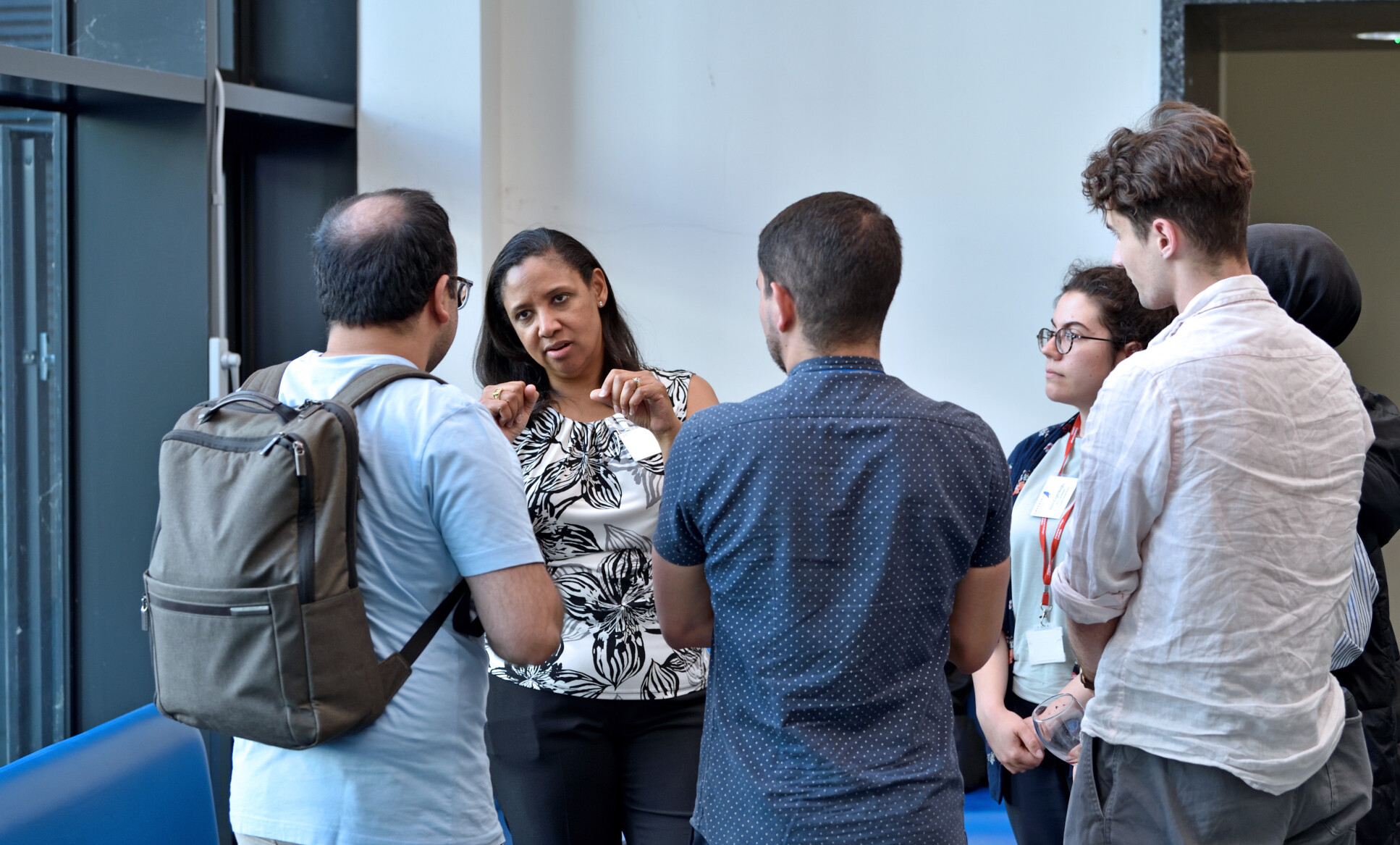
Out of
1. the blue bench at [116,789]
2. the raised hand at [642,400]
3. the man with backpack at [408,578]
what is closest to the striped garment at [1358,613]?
the raised hand at [642,400]

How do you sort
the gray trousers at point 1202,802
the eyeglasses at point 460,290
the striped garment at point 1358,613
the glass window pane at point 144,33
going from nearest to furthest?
1. the gray trousers at point 1202,802
2. the eyeglasses at point 460,290
3. the striped garment at point 1358,613
4. the glass window pane at point 144,33

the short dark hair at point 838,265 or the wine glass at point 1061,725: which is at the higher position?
the short dark hair at point 838,265

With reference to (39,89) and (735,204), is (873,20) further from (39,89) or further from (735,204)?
(39,89)

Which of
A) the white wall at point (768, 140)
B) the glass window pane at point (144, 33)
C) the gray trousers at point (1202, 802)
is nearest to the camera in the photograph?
the gray trousers at point (1202, 802)

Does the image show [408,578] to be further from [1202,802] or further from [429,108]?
[429,108]

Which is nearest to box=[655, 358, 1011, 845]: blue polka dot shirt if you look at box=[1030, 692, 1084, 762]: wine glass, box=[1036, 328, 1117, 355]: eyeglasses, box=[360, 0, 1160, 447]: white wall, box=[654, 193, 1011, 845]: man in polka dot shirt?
box=[654, 193, 1011, 845]: man in polka dot shirt

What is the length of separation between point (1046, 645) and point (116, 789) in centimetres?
153

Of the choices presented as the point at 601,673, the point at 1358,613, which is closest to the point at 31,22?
the point at 601,673

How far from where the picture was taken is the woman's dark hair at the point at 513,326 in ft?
6.64

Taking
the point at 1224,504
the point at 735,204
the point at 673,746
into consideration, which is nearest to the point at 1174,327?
the point at 1224,504

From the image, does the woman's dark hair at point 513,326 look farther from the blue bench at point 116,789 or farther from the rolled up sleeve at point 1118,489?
the rolled up sleeve at point 1118,489

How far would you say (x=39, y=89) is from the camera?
88.3 inches

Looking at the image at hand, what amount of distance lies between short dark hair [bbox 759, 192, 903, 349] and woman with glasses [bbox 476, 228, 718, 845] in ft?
1.92

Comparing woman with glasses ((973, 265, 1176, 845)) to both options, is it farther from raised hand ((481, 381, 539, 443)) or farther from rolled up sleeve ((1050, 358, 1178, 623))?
raised hand ((481, 381, 539, 443))
